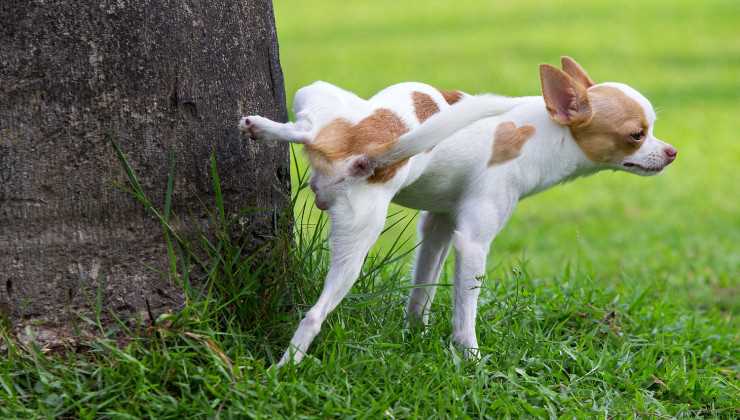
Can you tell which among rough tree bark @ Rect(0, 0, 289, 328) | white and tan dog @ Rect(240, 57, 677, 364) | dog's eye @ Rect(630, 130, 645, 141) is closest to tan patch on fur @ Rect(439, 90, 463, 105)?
white and tan dog @ Rect(240, 57, 677, 364)

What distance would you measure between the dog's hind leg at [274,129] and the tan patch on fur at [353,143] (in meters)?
0.05

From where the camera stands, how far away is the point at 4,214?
339 cm

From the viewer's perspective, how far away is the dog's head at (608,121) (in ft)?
13.1

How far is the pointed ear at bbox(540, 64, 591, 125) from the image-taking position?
395cm

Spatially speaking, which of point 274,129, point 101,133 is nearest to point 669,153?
point 274,129

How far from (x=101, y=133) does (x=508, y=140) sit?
148 cm

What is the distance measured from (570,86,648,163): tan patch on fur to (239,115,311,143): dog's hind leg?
3.73 ft

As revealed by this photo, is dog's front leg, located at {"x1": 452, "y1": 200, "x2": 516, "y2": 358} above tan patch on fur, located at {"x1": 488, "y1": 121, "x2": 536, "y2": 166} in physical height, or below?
below

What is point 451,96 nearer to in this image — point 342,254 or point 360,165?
point 360,165

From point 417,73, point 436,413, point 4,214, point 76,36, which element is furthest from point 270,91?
point 417,73

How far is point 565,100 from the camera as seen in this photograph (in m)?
4.00

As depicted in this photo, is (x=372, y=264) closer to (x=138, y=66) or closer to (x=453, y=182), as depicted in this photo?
(x=453, y=182)

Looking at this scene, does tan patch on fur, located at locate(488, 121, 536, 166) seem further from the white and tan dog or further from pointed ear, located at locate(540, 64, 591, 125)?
pointed ear, located at locate(540, 64, 591, 125)

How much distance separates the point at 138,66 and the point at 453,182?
1.21 metres
